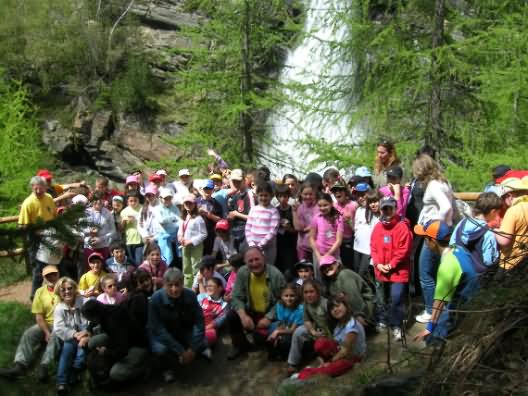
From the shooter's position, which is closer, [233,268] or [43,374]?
[43,374]

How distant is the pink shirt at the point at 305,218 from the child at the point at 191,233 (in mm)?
1383

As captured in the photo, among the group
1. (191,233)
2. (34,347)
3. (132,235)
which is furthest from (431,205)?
(34,347)

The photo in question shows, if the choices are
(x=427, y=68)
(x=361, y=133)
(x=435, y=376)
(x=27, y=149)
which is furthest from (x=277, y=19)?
(x=435, y=376)

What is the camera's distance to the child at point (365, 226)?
6.78 metres

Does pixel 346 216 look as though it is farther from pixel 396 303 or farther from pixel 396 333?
pixel 396 333

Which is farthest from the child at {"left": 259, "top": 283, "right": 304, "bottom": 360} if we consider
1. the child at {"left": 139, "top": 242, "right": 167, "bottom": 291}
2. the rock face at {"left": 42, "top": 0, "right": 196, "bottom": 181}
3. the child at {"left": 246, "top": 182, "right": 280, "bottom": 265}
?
the rock face at {"left": 42, "top": 0, "right": 196, "bottom": 181}

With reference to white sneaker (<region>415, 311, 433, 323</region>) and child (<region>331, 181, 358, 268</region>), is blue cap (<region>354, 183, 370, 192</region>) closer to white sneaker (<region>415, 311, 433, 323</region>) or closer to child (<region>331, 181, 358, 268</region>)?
child (<region>331, 181, 358, 268</region>)

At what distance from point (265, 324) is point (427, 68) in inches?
240

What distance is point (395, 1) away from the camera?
38.5 ft

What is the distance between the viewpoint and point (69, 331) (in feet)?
22.3

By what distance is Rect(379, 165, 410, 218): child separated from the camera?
6836 mm

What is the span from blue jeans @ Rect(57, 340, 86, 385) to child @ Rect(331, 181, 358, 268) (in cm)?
329

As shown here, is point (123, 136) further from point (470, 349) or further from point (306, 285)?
point (470, 349)

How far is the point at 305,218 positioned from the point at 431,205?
1.63m
